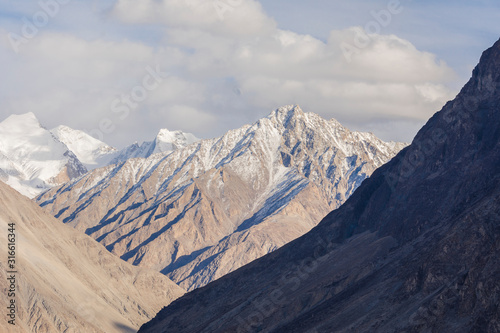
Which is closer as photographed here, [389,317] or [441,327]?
[441,327]

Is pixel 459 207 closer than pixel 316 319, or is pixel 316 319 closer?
pixel 316 319

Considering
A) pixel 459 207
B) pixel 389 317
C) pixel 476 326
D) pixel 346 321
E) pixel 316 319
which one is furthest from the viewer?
pixel 459 207

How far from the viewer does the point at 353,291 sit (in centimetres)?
17162

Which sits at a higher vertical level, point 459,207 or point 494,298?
point 459,207

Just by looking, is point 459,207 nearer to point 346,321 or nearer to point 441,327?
point 346,321

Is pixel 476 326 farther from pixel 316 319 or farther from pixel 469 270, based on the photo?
pixel 316 319

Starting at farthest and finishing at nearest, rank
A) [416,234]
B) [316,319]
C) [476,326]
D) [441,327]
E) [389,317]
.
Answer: [416,234], [316,319], [389,317], [441,327], [476,326]

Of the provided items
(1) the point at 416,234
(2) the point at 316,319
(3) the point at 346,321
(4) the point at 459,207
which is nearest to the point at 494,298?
(3) the point at 346,321

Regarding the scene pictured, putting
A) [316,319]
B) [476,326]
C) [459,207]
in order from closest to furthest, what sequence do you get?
[476,326], [316,319], [459,207]

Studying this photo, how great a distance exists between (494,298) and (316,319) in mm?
52590

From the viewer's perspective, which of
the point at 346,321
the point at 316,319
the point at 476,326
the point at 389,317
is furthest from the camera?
the point at 316,319

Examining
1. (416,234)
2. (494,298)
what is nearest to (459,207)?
(416,234)

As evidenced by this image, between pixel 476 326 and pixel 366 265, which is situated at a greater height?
pixel 366 265

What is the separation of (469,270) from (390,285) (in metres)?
29.2
